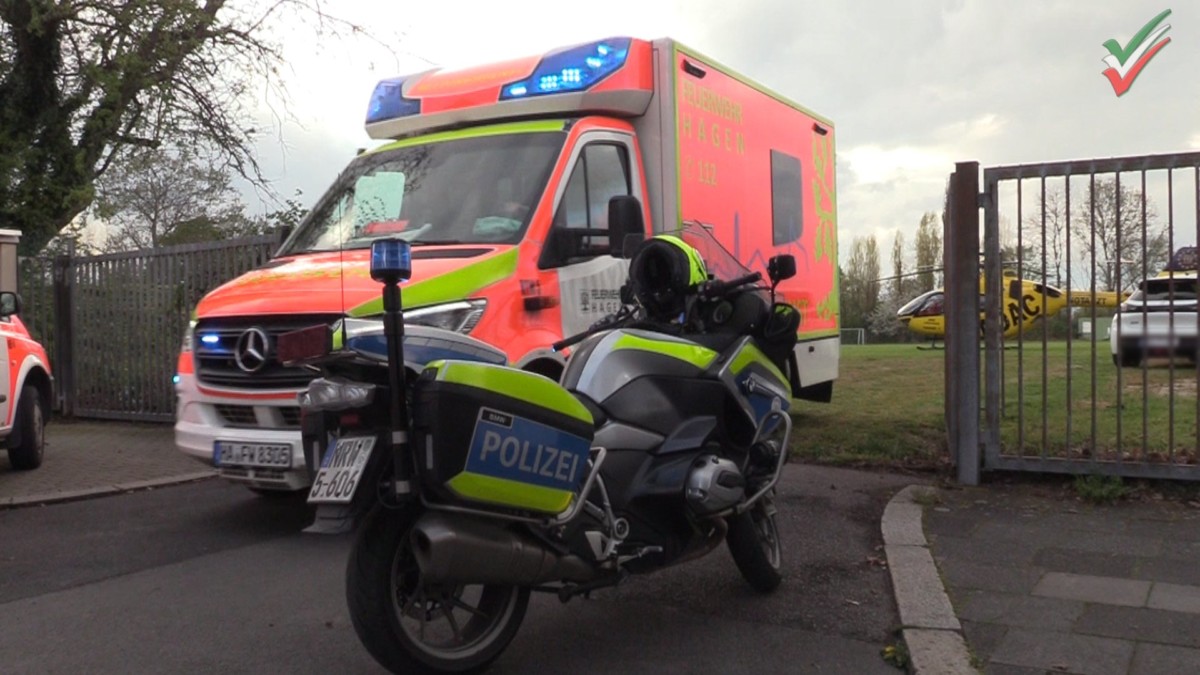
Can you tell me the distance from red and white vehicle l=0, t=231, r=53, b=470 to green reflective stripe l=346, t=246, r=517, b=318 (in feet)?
14.3

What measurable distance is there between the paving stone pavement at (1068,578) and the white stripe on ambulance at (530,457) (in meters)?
1.75

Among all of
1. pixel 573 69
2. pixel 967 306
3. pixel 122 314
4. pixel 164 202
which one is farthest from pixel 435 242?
pixel 164 202

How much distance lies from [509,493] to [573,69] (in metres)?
4.54

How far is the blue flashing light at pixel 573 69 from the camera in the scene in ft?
23.8

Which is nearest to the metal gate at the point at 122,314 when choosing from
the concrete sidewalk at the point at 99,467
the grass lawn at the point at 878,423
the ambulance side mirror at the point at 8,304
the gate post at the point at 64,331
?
the gate post at the point at 64,331

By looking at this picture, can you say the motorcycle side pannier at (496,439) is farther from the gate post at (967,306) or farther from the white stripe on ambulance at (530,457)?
the gate post at (967,306)

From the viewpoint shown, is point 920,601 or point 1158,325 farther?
point 920,601

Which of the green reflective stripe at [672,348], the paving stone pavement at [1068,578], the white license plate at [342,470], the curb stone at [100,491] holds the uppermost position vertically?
the green reflective stripe at [672,348]

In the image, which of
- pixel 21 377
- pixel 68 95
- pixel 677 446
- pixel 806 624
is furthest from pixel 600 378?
pixel 68 95

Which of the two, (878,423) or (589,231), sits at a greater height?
(589,231)

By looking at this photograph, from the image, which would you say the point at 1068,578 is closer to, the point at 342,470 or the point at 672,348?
the point at 672,348

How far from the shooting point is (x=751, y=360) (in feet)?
15.5

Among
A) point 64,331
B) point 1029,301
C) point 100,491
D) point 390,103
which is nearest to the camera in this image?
point 1029,301

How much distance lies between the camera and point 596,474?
12.3 feet
